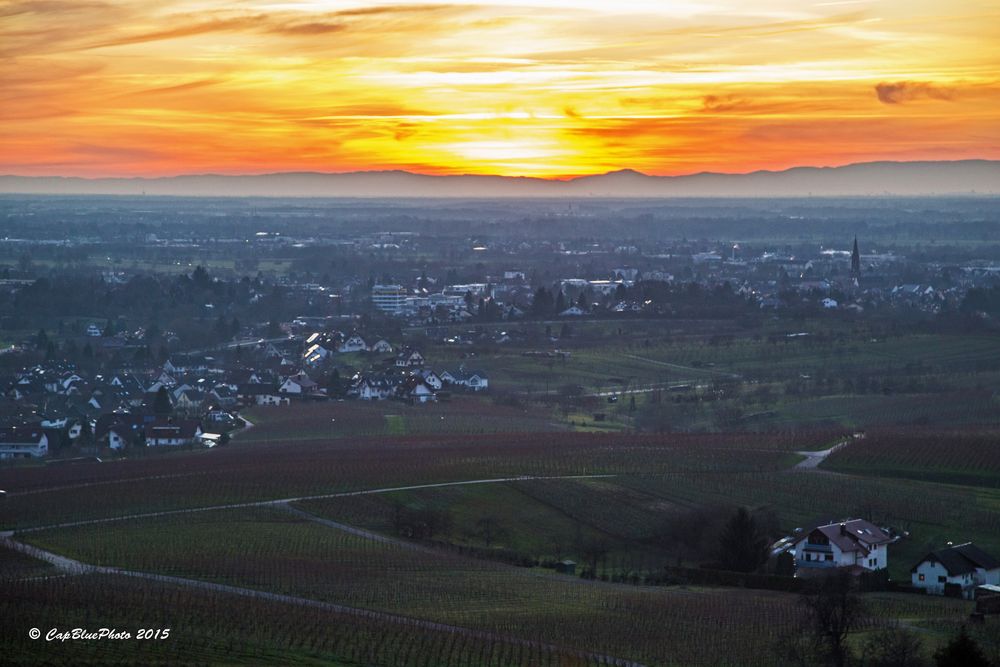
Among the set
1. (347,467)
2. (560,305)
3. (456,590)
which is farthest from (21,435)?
(560,305)

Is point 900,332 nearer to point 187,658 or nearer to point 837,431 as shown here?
point 837,431

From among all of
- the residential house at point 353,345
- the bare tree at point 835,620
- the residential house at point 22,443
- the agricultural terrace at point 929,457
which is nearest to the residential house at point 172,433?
the residential house at point 22,443

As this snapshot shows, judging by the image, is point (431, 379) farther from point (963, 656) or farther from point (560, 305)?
point (963, 656)

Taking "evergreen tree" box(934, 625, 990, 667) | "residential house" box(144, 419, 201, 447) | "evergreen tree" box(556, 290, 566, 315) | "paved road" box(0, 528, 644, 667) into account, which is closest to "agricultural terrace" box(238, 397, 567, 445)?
"residential house" box(144, 419, 201, 447)

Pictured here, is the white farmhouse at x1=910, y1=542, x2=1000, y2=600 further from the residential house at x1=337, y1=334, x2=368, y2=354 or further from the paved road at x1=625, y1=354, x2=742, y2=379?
the residential house at x1=337, y1=334, x2=368, y2=354

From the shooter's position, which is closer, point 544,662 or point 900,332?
point 544,662

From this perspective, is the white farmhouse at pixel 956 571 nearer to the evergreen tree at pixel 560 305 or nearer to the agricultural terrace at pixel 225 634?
the agricultural terrace at pixel 225 634

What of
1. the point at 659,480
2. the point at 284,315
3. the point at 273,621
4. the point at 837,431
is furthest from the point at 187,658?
the point at 284,315
